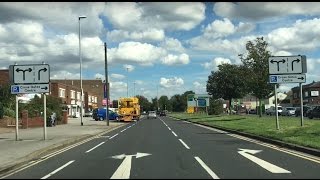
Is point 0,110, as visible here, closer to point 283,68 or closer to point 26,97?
point 283,68

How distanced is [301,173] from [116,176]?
448cm

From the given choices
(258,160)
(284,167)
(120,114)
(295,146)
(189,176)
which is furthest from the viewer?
(120,114)

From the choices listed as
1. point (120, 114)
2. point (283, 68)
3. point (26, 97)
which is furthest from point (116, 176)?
point (26, 97)

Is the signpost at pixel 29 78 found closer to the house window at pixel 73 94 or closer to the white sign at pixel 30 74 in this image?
the white sign at pixel 30 74

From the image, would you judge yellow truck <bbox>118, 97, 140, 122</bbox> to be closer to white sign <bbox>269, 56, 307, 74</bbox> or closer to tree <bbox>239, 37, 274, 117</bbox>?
tree <bbox>239, 37, 274, 117</bbox>

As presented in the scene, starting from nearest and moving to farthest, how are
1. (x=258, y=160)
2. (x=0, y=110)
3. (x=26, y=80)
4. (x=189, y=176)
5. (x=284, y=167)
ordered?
(x=189, y=176) → (x=284, y=167) → (x=258, y=160) → (x=26, y=80) → (x=0, y=110)

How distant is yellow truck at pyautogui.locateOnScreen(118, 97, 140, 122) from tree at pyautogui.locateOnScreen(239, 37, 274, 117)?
24.1 meters

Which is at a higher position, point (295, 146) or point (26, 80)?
point (26, 80)

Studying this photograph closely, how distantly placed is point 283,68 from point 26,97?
52621mm

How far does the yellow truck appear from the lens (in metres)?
71.1

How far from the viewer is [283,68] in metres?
29.6

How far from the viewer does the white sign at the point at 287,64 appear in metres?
29.4

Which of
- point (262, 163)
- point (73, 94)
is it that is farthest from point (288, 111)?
point (262, 163)

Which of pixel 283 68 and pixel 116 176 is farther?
pixel 283 68
